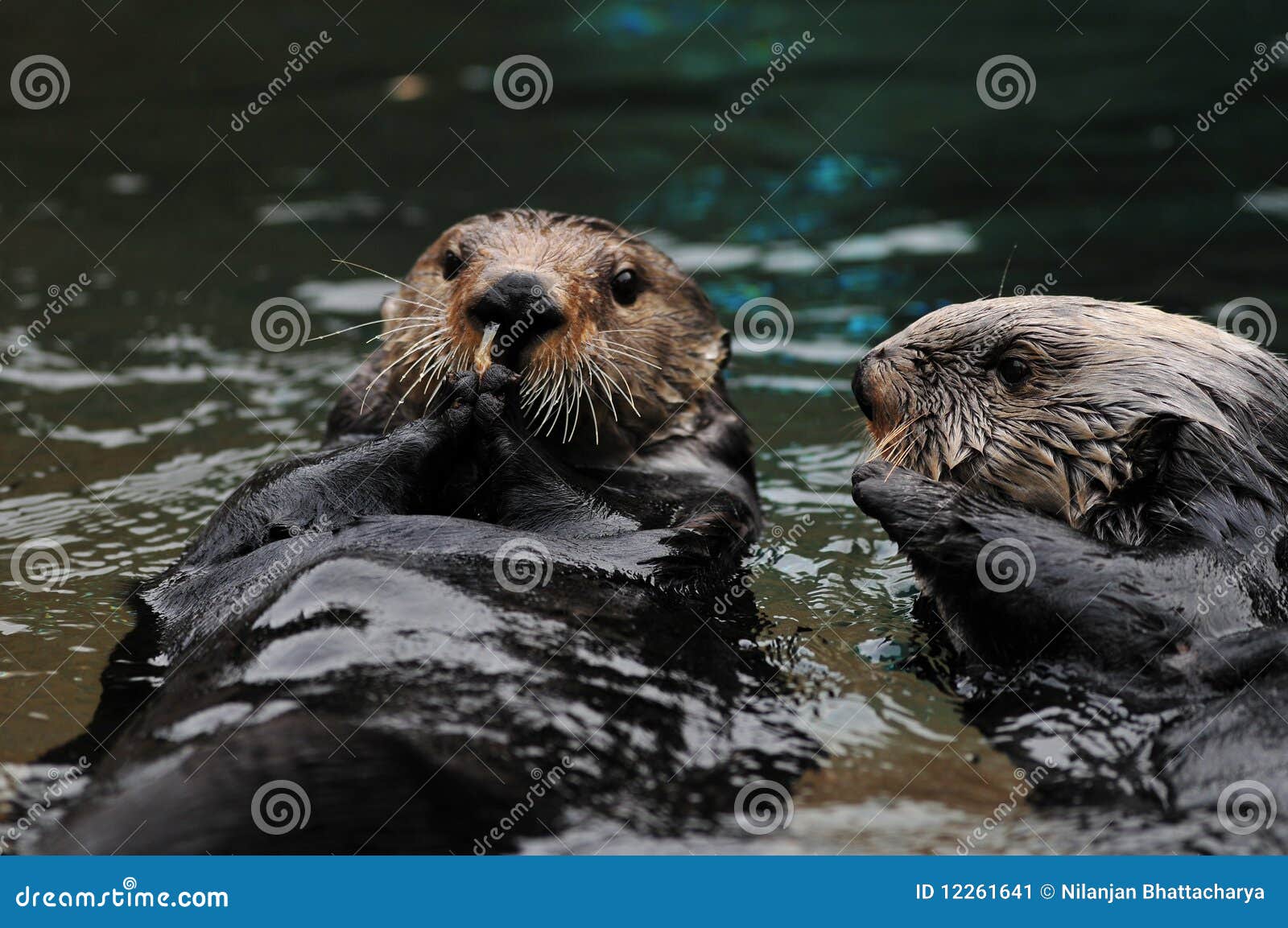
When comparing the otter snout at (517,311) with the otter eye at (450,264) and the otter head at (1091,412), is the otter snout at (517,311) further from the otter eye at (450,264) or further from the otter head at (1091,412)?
the otter head at (1091,412)

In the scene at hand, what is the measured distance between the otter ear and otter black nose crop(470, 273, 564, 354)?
6.95ft

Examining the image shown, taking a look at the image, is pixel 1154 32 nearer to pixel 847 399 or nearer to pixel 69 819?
pixel 847 399

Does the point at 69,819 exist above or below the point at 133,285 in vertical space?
above

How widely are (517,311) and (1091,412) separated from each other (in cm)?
208

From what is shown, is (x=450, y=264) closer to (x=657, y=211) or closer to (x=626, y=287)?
(x=626, y=287)

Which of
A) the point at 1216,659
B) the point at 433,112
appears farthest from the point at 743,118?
the point at 1216,659

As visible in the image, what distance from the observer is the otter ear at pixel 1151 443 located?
4535 millimetres

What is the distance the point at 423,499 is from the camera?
17.3 ft

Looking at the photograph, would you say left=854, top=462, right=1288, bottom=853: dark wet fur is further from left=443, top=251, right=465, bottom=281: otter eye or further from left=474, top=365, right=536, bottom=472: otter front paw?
left=443, top=251, right=465, bottom=281: otter eye

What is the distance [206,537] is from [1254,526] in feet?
11.8

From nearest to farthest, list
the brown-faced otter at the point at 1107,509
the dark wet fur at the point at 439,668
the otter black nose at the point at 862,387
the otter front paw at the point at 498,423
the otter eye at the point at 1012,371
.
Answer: the dark wet fur at the point at 439,668
the brown-faced otter at the point at 1107,509
the otter eye at the point at 1012,371
the otter front paw at the point at 498,423
the otter black nose at the point at 862,387

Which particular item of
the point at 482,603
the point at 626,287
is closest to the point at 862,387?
the point at 626,287

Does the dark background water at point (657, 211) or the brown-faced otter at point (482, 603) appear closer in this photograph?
the brown-faced otter at point (482, 603)

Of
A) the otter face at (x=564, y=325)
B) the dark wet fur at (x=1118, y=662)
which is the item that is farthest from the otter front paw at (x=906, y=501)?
the otter face at (x=564, y=325)
